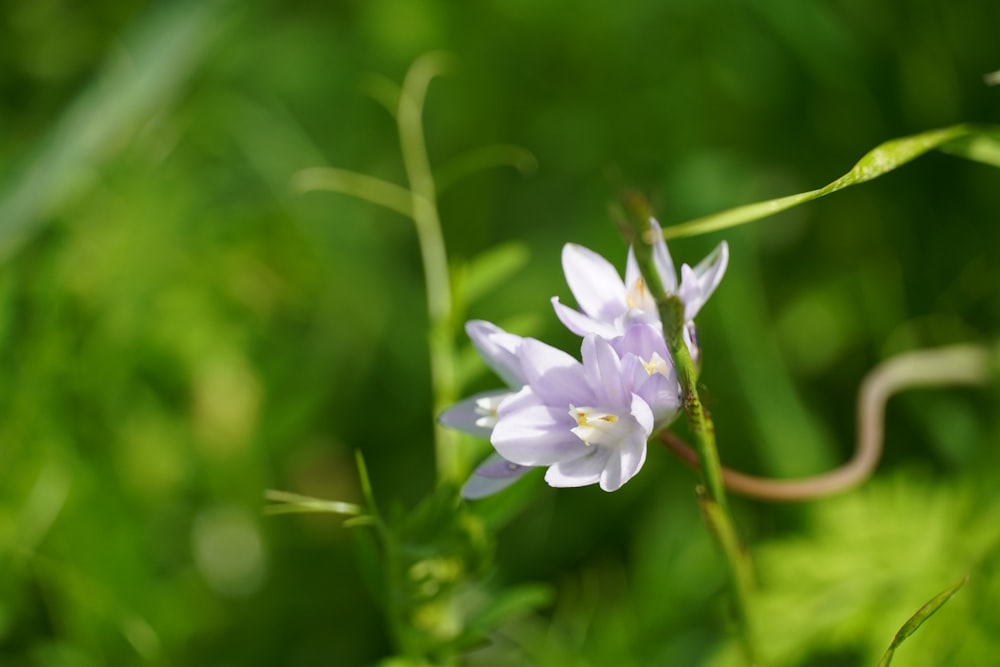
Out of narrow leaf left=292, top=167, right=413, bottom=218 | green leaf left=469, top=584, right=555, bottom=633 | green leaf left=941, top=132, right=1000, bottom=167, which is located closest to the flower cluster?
green leaf left=469, top=584, right=555, bottom=633

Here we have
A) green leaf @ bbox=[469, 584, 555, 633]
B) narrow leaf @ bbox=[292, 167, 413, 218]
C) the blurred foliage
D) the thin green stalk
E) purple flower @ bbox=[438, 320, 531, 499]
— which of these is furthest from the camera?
narrow leaf @ bbox=[292, 167, 413, 218]

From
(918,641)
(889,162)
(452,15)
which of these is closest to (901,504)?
(918,641)

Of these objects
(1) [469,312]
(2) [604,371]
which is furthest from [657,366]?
(1) [469,312]

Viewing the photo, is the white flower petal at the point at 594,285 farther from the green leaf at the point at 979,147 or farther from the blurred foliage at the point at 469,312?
the green leaf at the point at 979,147

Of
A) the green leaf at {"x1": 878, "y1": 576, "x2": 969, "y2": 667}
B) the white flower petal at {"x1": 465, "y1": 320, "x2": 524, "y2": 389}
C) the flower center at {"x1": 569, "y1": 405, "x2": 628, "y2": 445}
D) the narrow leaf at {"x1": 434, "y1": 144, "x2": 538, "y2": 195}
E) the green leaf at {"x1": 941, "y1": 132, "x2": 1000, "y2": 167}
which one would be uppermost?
the narrow leaf at {"x1": 434, "y1": 144, "x2": 538, "y2": 195}

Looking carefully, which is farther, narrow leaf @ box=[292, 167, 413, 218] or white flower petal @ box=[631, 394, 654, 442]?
narrow leaf @ box=[292, 167, 413, 218]

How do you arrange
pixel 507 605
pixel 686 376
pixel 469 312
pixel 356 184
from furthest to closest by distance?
pixel 356 184, pixel 469 312, pixel 507 605, pixel 686 376

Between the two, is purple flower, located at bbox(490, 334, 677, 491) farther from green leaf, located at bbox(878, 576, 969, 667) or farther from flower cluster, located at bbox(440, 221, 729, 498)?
green leaf, located at bbox(878, 576, 969, 667)

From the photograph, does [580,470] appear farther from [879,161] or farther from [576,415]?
[879,161]
